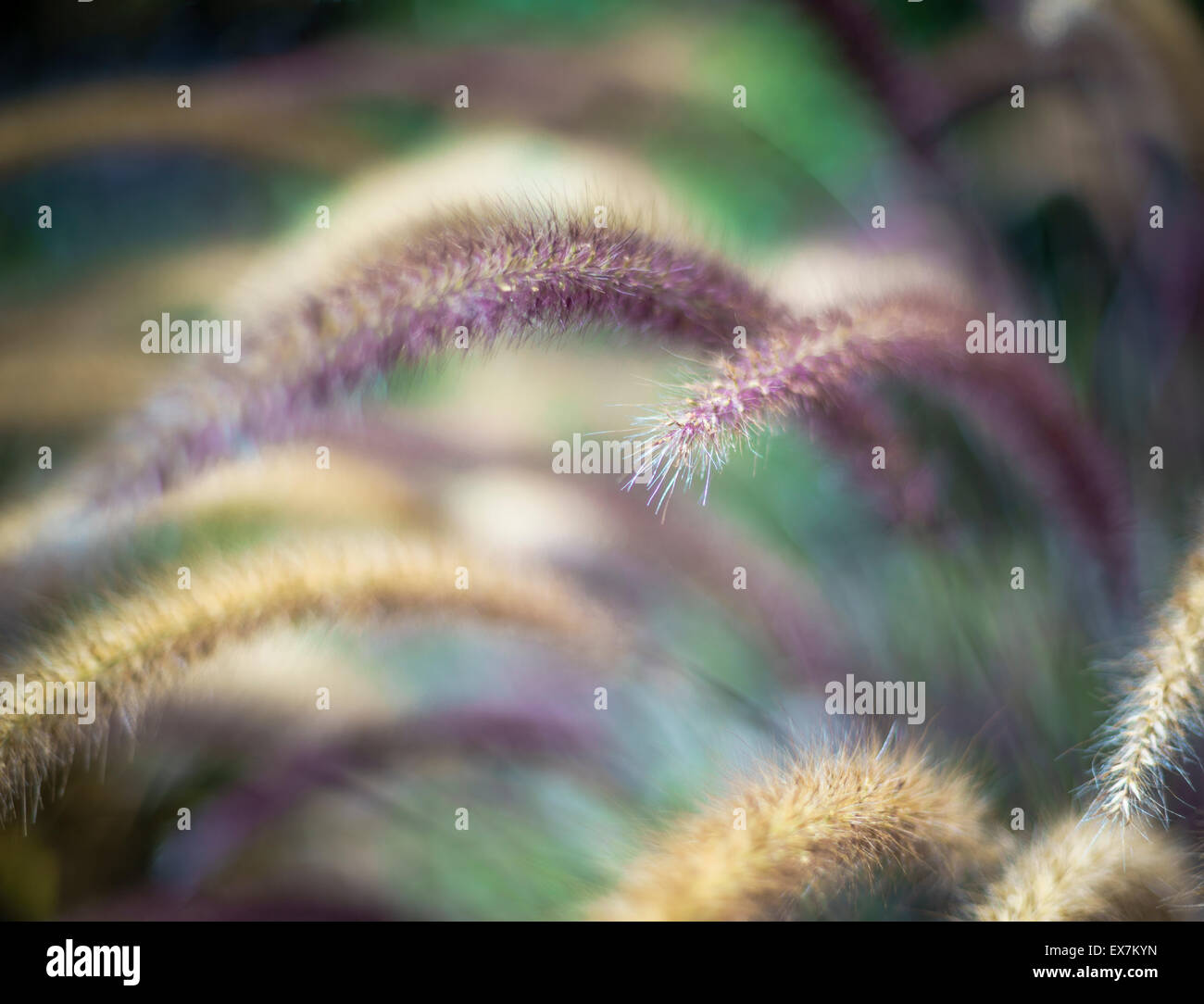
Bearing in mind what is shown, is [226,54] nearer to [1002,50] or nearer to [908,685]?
[1002,50]

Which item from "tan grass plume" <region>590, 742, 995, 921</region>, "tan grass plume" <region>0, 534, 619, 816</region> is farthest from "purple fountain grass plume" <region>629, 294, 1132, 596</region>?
"tan grass plume" <region>590, 742, 995, 921</region>

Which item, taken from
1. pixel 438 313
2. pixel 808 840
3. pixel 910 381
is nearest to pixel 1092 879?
pixel 808 840

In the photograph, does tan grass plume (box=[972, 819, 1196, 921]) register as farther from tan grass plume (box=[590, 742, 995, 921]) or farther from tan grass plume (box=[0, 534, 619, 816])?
tan grass plume (box=[0, 534, 619, 816])

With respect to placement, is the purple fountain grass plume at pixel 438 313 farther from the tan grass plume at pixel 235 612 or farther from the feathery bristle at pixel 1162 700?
the feathery bristle at pixel 1162 700

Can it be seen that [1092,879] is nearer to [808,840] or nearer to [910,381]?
[808,840]

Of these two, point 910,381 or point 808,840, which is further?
point 910,381

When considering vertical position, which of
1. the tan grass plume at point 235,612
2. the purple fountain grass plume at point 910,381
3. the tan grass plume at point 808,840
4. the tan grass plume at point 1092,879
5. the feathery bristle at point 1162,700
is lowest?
the tan grass plume at point 1092,879

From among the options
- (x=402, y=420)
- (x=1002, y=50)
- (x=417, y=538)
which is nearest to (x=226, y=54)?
(x=402, y=420)

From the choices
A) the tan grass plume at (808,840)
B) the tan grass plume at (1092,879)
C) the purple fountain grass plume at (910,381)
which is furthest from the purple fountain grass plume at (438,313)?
the tan grass plume at (1092,879)
